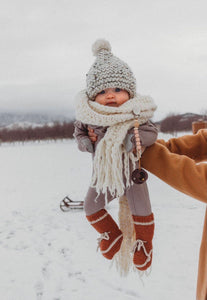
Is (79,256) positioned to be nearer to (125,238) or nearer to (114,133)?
(125,238)

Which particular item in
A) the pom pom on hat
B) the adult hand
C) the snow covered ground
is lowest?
the snow covered ground

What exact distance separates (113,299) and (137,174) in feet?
8.27

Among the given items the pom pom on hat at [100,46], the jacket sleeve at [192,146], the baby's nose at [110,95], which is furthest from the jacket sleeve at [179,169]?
the pom pom on hat at [100,46]

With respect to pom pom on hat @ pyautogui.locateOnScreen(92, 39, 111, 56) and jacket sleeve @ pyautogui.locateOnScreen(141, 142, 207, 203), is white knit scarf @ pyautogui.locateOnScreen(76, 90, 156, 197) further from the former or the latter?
pom pom on hat @ pyautogui.locateOnScreen(92, 39, 111, 56)

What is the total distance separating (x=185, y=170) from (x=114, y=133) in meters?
0.35

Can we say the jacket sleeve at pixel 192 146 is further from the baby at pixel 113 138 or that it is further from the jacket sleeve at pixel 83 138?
the jacket sleeve at pixel 83 138

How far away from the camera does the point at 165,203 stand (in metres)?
5.90

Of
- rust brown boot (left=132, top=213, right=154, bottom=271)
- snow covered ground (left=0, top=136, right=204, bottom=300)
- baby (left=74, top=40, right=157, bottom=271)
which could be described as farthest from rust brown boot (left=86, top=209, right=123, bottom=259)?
snow covered ground (left=0, top=136, right=204, bottom=300)

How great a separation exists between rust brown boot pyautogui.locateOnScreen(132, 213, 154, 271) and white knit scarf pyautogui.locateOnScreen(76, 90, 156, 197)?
0.66 feet

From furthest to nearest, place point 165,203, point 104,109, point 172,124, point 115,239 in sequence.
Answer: point 172,124 < point 165,203 < point 115,239 < point 104,109

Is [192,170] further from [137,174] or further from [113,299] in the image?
[113,299]

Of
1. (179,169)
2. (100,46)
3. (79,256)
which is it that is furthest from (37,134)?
(179,169)

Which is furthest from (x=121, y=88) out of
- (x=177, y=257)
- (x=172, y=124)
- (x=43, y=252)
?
(x=172, y=124)

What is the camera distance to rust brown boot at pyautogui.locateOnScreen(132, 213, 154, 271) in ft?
3.61
